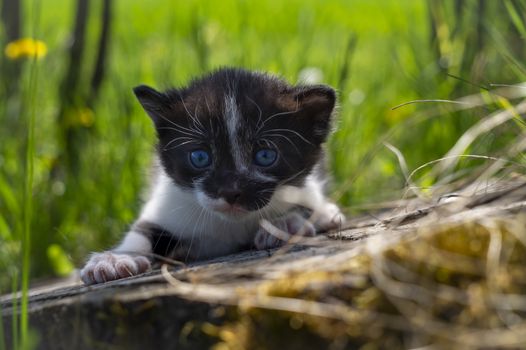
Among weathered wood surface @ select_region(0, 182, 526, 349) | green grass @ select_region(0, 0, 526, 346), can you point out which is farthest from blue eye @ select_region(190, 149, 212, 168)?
green grass @ select_region(0, 0, 526, 346)

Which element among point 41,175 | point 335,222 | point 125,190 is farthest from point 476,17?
point 41,175

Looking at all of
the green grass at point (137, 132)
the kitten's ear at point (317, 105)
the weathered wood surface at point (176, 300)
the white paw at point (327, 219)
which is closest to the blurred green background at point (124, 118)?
the green grass at point (137, 132)

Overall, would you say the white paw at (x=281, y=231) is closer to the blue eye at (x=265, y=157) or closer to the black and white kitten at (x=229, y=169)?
the black and white kitten at (x=229, y=169)

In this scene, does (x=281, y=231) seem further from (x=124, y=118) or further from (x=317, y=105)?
(x=124, y=118)

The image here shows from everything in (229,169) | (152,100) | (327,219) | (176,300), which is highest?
(152,100)

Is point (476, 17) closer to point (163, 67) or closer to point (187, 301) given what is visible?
point (187, 301)

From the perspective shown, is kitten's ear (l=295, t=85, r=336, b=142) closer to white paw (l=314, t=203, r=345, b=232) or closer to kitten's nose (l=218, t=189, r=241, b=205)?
white paw (l=314, t=203, r=345, b=232)

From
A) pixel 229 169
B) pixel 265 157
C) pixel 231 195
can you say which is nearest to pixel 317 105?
pixel 265 157
